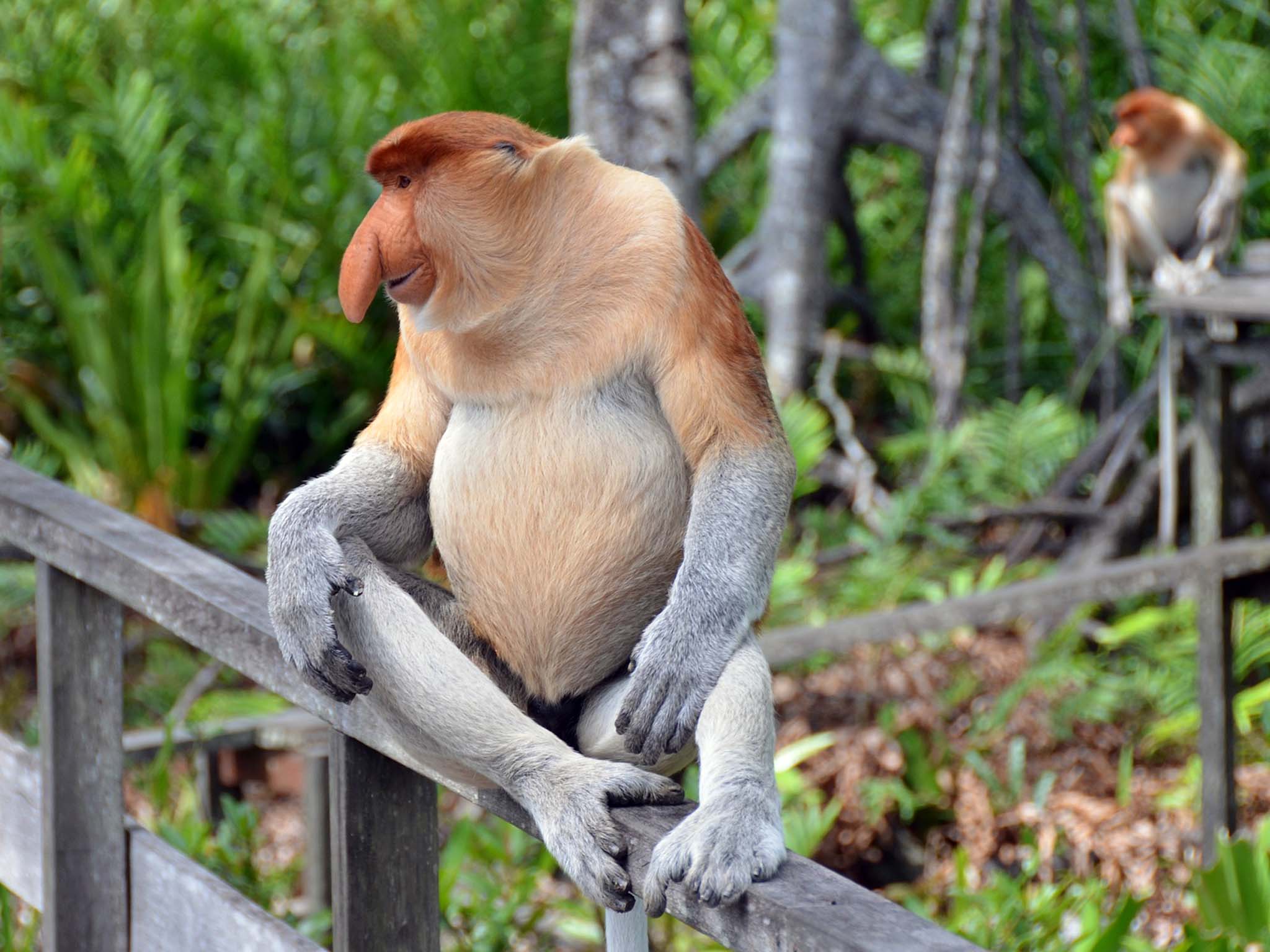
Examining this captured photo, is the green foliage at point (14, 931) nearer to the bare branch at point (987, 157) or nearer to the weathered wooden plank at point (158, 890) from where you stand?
the weathered wooden plank at point (158, 890)

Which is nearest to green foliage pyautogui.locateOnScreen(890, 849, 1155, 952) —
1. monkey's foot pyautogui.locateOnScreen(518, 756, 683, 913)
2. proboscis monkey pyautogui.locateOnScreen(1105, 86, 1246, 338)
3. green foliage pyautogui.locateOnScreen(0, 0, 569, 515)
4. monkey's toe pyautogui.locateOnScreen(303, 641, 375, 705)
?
monkey's foot pyautogui.locateOnScreen(518, 756, 683, 913)

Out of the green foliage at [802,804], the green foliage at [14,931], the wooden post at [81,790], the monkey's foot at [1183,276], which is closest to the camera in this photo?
the wooden post at [81,790]

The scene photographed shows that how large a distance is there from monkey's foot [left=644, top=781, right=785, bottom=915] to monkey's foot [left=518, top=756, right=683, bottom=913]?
0.05m

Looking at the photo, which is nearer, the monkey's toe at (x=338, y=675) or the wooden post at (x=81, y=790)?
the monkey's toe at (x=338, y=675)

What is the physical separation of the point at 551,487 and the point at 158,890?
2.16ft

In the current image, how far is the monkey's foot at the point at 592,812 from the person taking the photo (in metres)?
1.08

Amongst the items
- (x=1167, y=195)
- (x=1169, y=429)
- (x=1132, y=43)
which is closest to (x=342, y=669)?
(x=1169, y=429)

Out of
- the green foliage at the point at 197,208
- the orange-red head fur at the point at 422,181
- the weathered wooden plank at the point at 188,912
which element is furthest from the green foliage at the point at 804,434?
the orange-red head fur at the point at 422,181

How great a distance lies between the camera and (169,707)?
4387mm

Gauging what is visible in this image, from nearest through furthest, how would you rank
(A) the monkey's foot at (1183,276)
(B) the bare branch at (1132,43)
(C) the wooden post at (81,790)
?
(C) the wooden post at (81,790)
(A) the monkey's foot at (1183,276)
(B) the bare branch at (1132,43)

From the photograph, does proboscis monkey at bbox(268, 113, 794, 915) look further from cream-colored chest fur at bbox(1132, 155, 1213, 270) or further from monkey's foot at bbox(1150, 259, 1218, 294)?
cream-colored chest fur at bbox(1132, 155, 1213, 270)

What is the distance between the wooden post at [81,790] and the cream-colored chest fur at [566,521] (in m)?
0.53

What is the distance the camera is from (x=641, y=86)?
354 cm

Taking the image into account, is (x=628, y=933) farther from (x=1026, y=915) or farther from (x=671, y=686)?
(x=1026, y=915)
